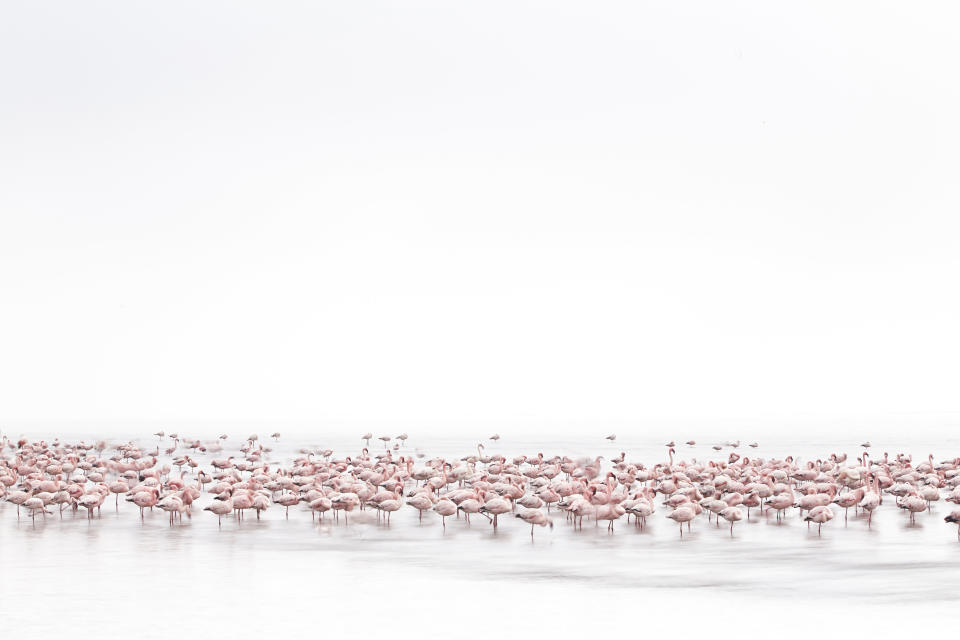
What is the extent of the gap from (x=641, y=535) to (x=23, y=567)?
1265cm

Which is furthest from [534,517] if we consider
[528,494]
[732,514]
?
[528,494]

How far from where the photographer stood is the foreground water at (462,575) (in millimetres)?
15945

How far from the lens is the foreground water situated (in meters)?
15.9

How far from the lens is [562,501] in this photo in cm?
2562

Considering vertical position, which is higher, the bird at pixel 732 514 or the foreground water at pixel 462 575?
the bird at pixel 732 514

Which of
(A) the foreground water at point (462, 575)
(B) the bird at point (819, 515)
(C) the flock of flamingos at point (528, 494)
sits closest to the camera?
(A) the foreground water at point (462, 575)

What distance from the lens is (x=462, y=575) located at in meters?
19.3

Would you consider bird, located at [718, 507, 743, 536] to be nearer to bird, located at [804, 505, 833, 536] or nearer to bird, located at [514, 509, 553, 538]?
bird, located at [804, 505, 833, 536]

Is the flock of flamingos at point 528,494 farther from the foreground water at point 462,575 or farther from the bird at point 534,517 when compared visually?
the foreground water at point 462,575

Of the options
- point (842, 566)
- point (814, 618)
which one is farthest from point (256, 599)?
point (842, 566)

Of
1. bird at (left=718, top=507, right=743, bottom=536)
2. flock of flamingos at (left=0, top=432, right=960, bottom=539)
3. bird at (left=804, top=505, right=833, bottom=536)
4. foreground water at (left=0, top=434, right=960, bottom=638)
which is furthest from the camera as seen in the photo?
flock of flamingos at (left=0, top=432, right=960, bottom=539)

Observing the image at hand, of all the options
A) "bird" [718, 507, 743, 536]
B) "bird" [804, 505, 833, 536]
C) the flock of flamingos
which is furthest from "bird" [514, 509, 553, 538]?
"bird" [804, 505, 833, 536]

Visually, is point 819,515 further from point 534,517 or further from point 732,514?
point 534,517

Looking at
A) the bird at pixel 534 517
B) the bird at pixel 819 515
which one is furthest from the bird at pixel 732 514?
the bird at pixel 534 517
